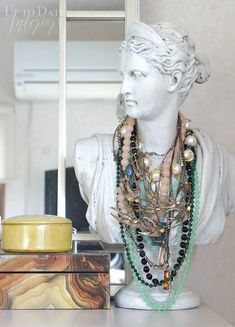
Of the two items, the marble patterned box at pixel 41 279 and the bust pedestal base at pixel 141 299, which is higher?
the marble patterned box at pixel 41 279

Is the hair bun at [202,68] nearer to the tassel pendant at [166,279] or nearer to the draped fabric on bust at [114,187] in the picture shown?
the draped fabric on bust at [114,187]

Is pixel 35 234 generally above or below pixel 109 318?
above

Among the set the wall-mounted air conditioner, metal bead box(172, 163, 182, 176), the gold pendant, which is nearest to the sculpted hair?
metal bead box(172, 163, 182, 176)

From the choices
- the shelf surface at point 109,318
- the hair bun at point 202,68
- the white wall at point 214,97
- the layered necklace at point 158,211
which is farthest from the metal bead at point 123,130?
the white wall at point 214,97

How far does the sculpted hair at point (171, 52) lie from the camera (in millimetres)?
995

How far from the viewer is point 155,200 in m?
1.04

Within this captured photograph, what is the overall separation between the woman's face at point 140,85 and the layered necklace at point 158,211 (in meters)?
0.07

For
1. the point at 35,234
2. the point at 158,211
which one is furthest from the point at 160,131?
the point at 35,234

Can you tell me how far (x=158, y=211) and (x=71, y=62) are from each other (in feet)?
1.40

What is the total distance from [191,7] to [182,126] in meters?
0.53

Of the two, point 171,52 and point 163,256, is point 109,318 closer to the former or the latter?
point 163,256

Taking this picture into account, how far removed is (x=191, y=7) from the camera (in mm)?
1524

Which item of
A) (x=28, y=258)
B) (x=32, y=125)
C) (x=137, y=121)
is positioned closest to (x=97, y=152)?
(x=137, y=121)

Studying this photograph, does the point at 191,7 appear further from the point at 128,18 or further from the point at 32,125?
the point at 32,125
